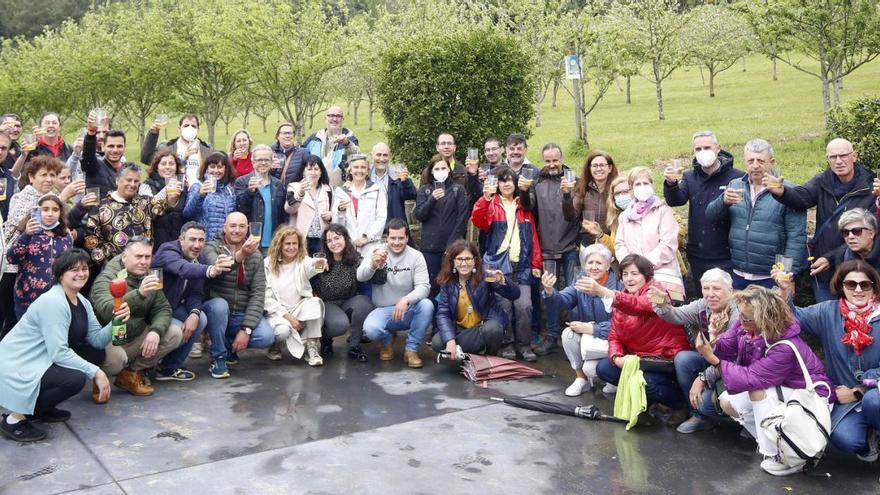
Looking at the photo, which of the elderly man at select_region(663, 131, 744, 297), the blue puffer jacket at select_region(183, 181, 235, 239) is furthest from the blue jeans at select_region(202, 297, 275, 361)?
the elderly man at select_region(663, 131, 744, 297)

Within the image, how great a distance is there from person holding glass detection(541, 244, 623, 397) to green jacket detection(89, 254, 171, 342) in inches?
130

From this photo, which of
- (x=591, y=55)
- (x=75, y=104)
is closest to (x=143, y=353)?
(x=591, y=55)

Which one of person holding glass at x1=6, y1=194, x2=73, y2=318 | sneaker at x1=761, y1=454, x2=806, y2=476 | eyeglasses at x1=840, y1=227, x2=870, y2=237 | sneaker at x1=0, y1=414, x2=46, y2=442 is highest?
person holding glass at x1=6, y1=194, x2=73, y2=318

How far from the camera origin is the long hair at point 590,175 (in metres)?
8.25

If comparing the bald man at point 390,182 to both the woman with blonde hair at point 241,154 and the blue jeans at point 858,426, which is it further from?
the blue jeans at point 858,426

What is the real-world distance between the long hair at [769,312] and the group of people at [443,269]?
1 cm

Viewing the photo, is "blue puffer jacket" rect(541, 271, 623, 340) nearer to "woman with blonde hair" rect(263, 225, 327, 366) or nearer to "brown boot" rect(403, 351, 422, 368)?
"brown boot" rect(403, 351, 422, 368)

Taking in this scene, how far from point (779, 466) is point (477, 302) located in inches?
129

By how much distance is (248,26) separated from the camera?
69.7ft

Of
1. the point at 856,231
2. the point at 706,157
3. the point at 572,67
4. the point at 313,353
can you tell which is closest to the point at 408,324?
the point at 313,353

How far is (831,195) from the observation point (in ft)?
23.0

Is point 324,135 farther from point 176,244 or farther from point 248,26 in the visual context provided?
point 248,26

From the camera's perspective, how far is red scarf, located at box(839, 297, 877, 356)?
5.67 metres

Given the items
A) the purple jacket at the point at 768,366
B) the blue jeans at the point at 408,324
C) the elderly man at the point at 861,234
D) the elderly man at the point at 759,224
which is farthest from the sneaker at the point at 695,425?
the blue jeans at the point at 408,324
